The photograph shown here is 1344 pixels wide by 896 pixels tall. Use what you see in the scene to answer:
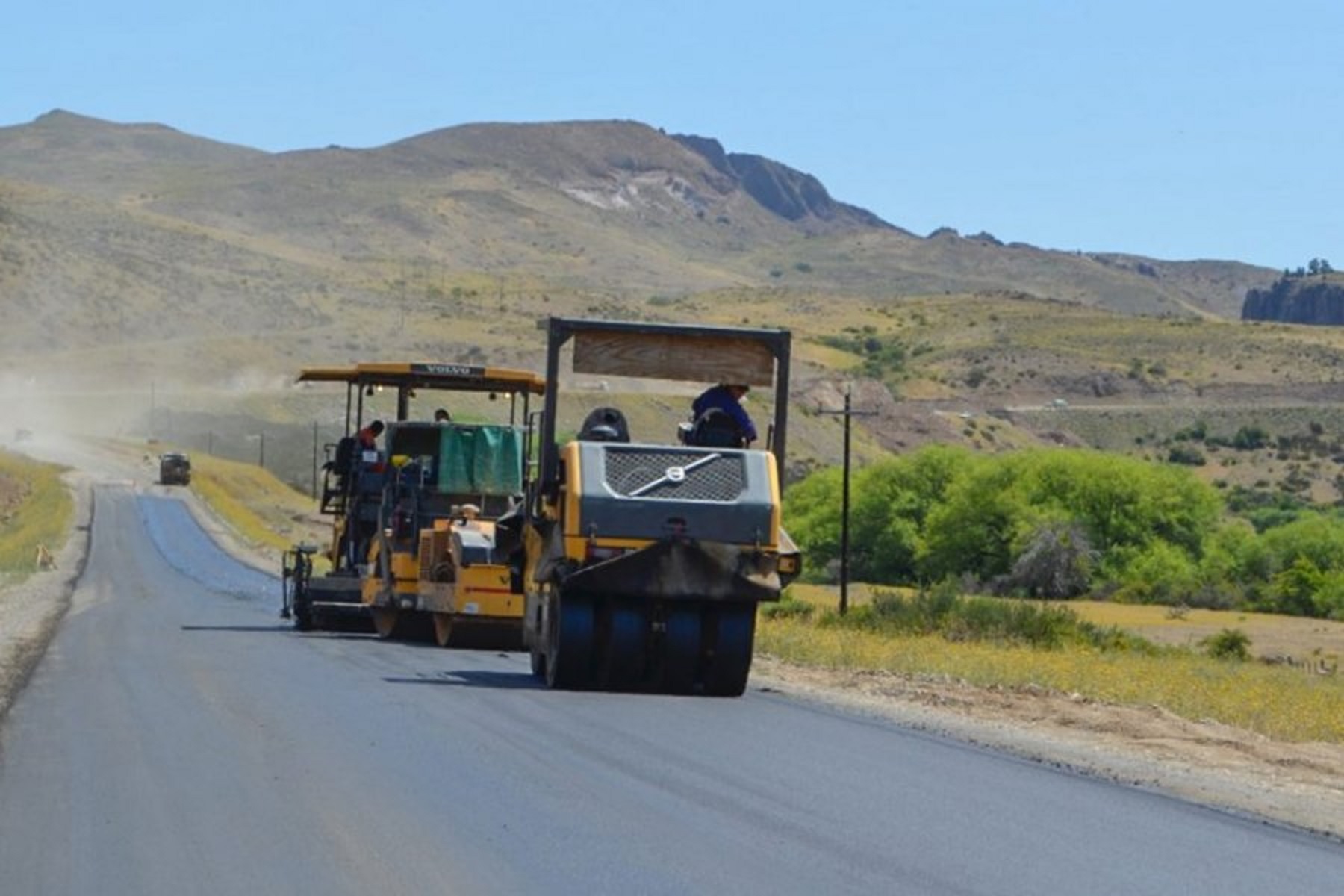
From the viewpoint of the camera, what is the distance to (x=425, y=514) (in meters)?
28.9

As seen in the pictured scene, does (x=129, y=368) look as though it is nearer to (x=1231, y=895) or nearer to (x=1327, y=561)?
(x=1327, y=561)

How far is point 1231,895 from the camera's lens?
10.9 meters

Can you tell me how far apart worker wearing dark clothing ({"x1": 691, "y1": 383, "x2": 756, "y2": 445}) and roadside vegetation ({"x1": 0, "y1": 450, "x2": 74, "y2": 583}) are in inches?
1479

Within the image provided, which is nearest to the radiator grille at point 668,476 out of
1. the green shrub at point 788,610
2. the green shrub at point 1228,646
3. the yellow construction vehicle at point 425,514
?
the yellow construction vehicle at point 425,514

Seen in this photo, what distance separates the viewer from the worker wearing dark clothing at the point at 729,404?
21109mm

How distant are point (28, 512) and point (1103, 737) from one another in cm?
7838

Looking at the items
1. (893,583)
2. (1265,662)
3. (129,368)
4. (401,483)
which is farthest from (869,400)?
(401,483)

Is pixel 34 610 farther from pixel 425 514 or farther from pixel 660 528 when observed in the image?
pixel 660 528

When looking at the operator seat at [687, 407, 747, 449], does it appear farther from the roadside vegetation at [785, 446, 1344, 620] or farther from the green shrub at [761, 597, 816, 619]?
the roadside vegetation at [785, 446, 1344, 620]

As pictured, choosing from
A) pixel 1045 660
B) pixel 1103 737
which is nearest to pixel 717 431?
pixel 1103 737

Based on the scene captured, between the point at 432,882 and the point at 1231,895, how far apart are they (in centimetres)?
378

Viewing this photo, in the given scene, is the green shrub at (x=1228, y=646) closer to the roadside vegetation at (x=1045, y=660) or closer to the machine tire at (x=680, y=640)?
the roadside vegetation at (x=1045, y=660)

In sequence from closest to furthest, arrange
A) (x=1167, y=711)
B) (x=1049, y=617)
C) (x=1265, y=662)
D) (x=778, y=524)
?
(x=778, y=524) < (x=1167, y=711) < (x=1049, y=617) < (x=1265, y=662)

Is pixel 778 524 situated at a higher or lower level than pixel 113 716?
higher
